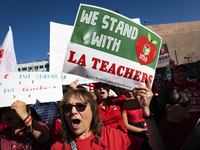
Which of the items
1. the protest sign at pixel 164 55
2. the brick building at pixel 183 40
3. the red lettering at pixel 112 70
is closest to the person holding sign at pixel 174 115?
the red lettering at pixel 112 70

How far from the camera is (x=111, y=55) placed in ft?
5.65

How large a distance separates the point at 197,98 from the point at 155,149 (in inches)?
68.2

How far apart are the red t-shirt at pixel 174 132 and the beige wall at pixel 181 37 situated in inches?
Answer: 1061

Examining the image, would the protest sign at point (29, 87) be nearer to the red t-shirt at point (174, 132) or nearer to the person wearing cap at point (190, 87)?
the red t-shirt at point (174, 132)

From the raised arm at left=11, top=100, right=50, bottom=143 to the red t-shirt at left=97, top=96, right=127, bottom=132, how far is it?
803mm

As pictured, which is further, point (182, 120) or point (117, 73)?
point (117, 73)

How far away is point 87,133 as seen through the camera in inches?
50.6

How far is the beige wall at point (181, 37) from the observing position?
25.3 metres

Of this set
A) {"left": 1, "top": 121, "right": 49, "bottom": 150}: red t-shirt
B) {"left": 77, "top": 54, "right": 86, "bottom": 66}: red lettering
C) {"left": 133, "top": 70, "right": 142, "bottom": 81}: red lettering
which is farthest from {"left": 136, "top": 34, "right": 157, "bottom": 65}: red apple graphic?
{"left": 1, "top": 121, "right": 49, "bottom": 150}: red t-shirt

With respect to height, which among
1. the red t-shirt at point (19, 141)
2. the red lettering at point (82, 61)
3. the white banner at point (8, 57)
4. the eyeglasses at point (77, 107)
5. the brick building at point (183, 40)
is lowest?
the red t-shirt at point (19, 141)

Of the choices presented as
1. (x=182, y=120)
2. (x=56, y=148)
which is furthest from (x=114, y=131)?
(x=182, y=120)

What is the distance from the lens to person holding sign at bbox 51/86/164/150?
119 cm

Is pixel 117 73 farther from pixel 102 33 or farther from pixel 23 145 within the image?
pixel 23 145

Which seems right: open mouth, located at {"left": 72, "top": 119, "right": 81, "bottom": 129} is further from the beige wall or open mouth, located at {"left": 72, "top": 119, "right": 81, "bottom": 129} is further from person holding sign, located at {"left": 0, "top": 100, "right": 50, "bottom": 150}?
the beige wall
